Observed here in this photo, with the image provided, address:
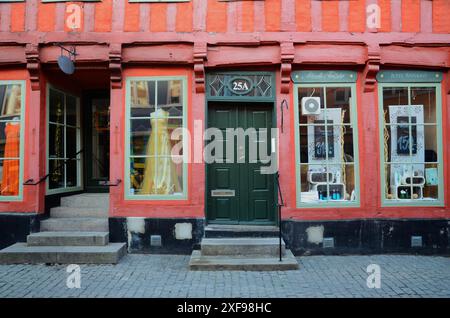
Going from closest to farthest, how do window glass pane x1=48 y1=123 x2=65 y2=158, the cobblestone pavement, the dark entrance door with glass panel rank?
the cobblestone pavement
window glass pane x1=48 y1=123 x2=65 y2=158
the dark entrance door with glass panel

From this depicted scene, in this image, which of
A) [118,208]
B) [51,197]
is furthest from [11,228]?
[118,208]

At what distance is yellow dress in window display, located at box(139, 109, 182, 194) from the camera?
7.42 meters

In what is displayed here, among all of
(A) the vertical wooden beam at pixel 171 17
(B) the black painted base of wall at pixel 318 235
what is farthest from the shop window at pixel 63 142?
(A) the vertical wooden beam at pixel 171 17

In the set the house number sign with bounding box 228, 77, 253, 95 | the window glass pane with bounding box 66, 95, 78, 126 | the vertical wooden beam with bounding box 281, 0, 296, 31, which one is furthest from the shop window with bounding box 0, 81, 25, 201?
the vertical wooden beam with bounding box 281, 0, 296, 31

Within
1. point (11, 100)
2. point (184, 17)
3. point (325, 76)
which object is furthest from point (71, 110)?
point (325, 76)

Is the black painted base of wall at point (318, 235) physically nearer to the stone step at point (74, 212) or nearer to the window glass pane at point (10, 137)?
the stone step at point (74, 212)

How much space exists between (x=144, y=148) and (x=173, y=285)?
3.08m

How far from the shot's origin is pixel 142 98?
7.46m

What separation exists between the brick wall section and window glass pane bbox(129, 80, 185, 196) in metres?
1.24

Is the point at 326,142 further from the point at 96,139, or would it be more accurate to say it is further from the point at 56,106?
the point at 56,106

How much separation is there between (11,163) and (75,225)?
1.87m

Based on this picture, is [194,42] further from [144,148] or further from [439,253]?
[439,253]

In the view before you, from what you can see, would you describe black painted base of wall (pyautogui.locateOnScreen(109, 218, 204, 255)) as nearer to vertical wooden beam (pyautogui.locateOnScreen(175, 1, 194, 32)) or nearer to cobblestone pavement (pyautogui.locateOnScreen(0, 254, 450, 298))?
cobblestone pavement (pyautogui.locateOnScreen(0, 254, 450, 298))

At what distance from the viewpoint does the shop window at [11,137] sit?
7.43 meters
